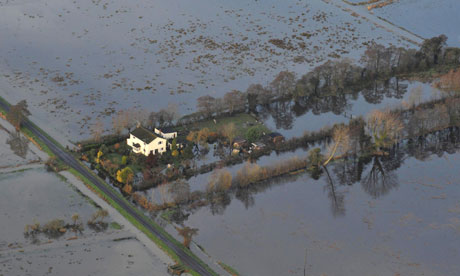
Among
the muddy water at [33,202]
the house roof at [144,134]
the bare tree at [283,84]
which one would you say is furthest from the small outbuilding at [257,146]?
the muddy water at [33,202]

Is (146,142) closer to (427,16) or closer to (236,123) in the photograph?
(236,123)

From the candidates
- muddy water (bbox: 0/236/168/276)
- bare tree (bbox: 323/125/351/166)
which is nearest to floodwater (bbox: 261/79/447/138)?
bare tree (bbox: 323/125/351/166)

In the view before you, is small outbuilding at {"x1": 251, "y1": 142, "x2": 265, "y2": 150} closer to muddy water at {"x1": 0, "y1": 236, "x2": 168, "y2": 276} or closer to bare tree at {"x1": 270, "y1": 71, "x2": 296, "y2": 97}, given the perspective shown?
bare tree at {"x1": 270, "y1": 71, "x2": 296, "y2": 97}

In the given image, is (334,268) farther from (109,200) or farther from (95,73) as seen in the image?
(95,73)

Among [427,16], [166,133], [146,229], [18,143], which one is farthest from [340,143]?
[427,16]

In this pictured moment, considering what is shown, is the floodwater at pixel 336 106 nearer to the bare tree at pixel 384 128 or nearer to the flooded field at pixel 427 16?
the bare tree at pixel 384 128

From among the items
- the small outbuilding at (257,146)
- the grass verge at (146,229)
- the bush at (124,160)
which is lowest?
Result: the grass verge at (146,229)
